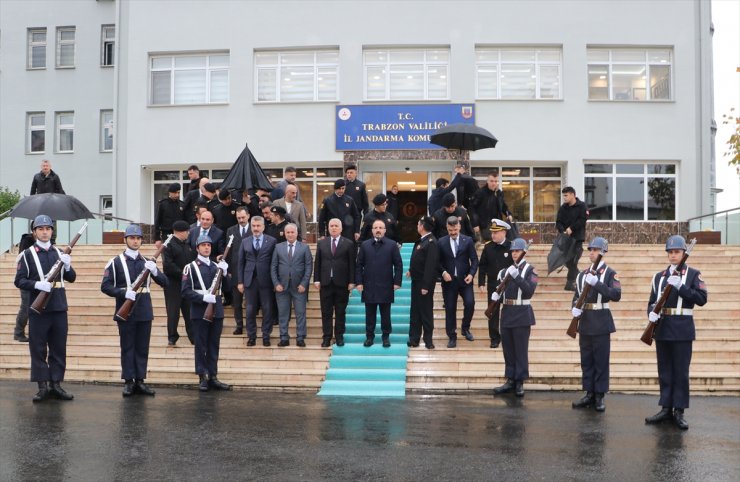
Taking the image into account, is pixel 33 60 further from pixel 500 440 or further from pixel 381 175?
pixel 500 440

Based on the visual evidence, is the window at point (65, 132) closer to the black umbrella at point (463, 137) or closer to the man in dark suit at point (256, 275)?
the black umbrella at point (463, 137)

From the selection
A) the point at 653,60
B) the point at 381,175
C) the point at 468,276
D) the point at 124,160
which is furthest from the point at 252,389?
the point at 653,60

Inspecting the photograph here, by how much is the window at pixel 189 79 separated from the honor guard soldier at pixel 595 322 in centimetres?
1671

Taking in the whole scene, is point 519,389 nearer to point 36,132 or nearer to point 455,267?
point 455,267

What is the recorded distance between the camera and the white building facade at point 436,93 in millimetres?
23391

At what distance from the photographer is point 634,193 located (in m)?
23.5

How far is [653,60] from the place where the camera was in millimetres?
23750

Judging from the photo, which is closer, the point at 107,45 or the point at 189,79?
the point at 189,79

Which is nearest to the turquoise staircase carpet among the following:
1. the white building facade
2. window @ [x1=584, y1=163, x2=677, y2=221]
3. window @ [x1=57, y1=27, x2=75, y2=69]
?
the white building facade

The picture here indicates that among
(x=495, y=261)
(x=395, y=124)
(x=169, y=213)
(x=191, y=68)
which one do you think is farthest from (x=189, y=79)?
(x=495, y=261)

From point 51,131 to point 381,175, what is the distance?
15042mm

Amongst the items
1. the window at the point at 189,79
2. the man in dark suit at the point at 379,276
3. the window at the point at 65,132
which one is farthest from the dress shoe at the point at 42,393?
the window at the point at 65,132

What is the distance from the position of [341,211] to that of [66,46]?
2225 centimetres

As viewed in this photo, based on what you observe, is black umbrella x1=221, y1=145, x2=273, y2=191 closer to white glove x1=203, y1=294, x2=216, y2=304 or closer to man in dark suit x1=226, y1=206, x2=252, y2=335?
man in dark suit x1=226, y1=206, x2=252, y2=335
